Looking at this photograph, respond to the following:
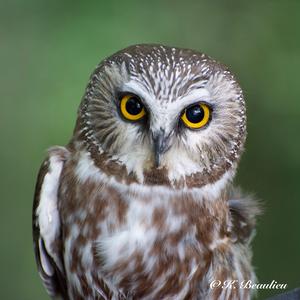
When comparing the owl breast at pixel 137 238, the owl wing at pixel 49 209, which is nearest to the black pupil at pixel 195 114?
the owl breast at pixel 137 238

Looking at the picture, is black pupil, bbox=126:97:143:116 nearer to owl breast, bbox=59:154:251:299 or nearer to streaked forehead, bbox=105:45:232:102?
streaked forehead, bbox=105:45:232:102

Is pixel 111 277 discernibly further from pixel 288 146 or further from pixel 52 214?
pixel 288 146

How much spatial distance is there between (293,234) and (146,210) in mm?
2630

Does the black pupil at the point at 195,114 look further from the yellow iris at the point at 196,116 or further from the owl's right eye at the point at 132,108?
the owl's right eye at the point at 132,108

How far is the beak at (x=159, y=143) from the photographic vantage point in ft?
8.83

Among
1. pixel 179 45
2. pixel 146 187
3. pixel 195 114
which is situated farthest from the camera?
pixel 179 45

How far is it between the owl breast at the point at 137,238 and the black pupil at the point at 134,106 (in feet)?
1.02

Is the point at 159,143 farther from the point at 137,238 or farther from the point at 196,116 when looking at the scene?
the point at 137,238

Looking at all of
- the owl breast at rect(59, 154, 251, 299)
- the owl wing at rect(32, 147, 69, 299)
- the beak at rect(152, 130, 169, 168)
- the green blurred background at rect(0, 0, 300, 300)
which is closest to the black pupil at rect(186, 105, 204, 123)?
the beak at rect(152, 130, 169, 168)

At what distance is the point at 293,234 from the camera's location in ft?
17.7

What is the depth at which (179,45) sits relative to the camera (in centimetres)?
529

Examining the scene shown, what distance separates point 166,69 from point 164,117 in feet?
0.61

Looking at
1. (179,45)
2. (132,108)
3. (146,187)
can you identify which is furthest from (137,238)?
(179,45)

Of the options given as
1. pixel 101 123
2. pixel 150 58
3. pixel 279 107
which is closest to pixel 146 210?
pixel 101 123
